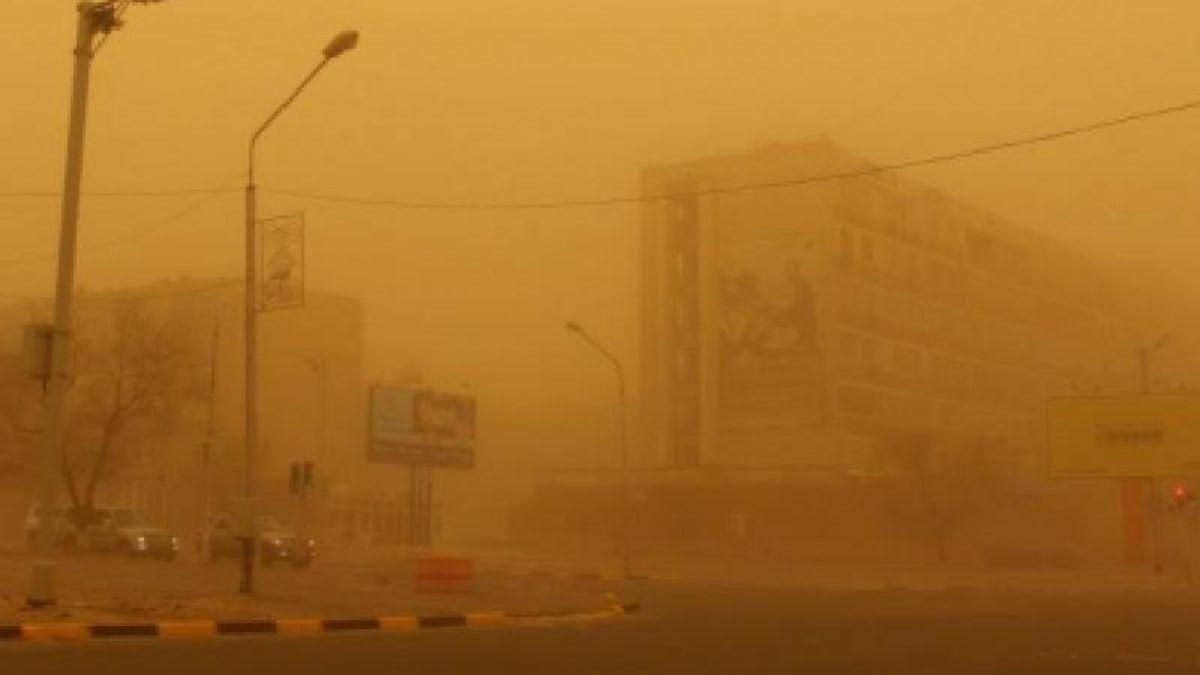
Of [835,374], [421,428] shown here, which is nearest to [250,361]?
[421,428]

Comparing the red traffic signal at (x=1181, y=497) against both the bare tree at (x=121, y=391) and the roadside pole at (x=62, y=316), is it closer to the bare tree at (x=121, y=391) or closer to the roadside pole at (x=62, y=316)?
the bare tree at (x=121, y=391)

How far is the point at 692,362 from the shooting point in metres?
116

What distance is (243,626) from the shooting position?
72.3 feet

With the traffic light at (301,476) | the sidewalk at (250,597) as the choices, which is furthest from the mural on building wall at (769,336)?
the traffic light at (301,476)

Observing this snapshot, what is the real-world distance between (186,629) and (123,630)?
2.92 feet

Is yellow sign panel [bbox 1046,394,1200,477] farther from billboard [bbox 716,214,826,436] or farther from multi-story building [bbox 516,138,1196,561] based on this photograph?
billboard [bbox 716,214,826,436]

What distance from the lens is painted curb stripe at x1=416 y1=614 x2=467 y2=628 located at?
82.9 ft

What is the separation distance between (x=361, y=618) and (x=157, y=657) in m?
8.21

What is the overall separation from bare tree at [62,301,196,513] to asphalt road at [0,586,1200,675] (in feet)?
97.9

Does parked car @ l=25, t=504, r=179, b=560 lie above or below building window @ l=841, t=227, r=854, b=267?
below

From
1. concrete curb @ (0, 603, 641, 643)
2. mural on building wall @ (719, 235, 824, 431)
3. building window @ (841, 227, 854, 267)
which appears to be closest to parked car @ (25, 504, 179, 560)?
concrete curb @ (0, 603, 641, 643)

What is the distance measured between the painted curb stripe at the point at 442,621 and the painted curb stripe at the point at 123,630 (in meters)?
5.46

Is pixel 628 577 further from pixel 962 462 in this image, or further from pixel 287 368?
pixel 287 368

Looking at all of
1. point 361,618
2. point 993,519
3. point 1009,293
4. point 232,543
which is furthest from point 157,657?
point 1009,293
